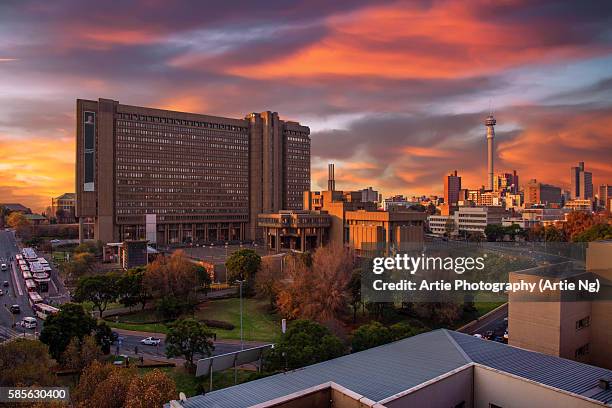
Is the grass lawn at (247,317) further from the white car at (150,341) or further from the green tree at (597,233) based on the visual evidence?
the green tree at (597,233)

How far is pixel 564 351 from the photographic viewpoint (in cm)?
2555

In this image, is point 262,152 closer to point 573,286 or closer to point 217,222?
point 217,222

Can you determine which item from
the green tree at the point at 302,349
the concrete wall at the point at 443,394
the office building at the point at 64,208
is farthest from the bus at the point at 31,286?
the office building at the point at 64,208

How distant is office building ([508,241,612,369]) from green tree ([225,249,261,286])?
115 feet

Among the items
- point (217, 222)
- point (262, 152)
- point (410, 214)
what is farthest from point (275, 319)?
point (262, 152)

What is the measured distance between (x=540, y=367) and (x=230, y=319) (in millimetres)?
33317

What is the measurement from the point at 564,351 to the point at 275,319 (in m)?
27.3

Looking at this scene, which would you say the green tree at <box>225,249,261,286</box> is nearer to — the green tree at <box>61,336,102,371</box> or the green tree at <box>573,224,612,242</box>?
the green tree at <box>61,336,102,371</box>

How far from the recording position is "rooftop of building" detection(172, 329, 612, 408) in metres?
14.8

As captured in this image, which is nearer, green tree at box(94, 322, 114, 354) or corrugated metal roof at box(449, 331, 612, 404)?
corrugated metal roof at box(449, 331, 612, 404)

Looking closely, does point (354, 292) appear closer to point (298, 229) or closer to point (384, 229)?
point (384, 229)

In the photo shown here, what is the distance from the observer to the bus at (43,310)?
46156 mm

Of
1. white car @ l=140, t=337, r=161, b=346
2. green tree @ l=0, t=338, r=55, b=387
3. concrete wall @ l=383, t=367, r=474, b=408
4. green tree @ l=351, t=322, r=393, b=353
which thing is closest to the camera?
concrete wall @ l=383, t=367, r=474, b=408

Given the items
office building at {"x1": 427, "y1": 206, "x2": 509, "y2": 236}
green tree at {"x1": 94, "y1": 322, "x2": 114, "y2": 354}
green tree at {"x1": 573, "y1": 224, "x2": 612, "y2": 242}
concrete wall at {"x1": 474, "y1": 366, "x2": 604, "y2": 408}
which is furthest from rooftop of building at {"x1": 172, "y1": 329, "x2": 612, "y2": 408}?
office building at {"x1": 427, "y1": 206, "x2": 509, "y2": 236}
